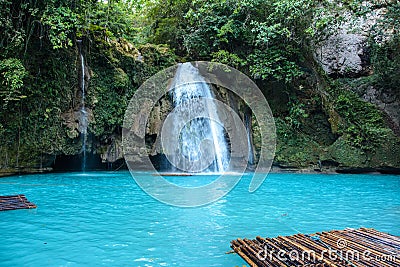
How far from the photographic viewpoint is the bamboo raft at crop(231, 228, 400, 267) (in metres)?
3.27

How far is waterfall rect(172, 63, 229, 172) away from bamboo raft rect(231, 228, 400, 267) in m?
9.27

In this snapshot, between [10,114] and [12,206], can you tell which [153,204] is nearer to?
[12,206]

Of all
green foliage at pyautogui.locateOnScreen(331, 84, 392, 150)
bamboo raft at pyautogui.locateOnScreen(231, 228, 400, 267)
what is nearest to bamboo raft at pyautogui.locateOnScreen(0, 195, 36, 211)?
bamboo raft at pyautogui.locateOnScreen(231, 228, 400, 267)

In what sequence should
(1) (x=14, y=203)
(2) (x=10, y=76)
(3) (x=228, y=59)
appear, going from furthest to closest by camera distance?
(3) (x=228, y=59)
(2) (x=10, y=76)
(1) (x=14, y=203)

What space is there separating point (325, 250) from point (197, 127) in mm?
10065

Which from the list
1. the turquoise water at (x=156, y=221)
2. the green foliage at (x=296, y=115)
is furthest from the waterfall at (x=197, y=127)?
the turquoise water at (x=156, y=221)

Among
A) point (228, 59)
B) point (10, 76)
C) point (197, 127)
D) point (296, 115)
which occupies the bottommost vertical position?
point (197, 127)

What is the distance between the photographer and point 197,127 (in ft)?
43.9

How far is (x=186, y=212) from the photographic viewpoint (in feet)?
20.2

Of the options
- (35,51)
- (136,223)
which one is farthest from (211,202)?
(35,51)

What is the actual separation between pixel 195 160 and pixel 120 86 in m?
4.37

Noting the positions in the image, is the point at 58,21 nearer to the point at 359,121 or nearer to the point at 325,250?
the point at 325,250

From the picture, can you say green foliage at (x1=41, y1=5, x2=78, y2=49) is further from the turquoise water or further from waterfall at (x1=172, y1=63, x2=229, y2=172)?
waterfall at (x1=172, y1=63, x2=229, y2=172)

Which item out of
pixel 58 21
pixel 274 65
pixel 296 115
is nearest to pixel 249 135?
pixel 296 115
